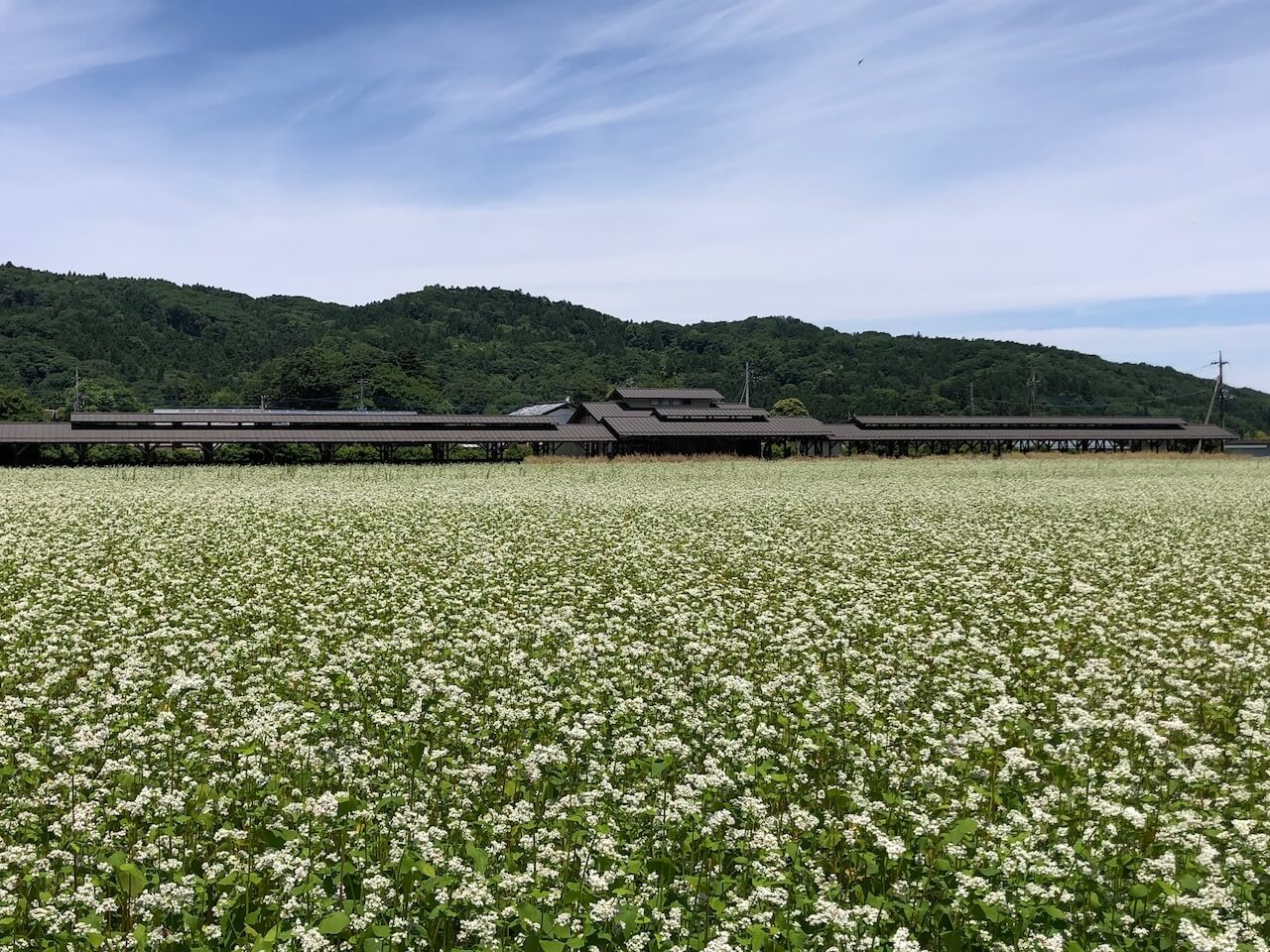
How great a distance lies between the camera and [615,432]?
6150 cm

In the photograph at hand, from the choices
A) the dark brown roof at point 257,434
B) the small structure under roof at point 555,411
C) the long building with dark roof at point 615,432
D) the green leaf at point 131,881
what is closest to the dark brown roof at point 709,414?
the long building with dark roof at point 615,432

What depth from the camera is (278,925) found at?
4.34 metres

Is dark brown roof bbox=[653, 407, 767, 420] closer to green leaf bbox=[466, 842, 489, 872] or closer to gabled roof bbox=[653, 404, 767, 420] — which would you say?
gabled roof bbox=[653, 404, 767, 420]

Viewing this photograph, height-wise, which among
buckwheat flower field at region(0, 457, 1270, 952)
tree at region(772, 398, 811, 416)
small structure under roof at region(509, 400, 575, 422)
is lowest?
buckwheat flower field at region(0, 457, 1270, 952)

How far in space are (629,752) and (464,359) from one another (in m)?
143

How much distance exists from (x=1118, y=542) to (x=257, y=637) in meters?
16.8

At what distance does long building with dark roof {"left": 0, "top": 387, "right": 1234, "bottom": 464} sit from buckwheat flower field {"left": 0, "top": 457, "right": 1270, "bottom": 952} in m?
38.7

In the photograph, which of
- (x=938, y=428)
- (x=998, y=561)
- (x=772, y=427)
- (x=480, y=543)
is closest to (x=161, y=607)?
(x=480, y=543)

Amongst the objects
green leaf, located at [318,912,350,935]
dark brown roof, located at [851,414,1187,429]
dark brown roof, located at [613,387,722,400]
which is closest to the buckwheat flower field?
green leaf, located at [318,912,350,935]

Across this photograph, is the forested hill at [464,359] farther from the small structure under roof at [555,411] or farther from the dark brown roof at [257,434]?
the dark brown roof at [257,434]

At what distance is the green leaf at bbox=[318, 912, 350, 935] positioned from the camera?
4.06m

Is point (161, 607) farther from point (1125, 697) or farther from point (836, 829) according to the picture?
point (1125, 697)

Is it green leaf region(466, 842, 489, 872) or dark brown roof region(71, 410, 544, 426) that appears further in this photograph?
dark brown roof region(71, 410, 544, 426)

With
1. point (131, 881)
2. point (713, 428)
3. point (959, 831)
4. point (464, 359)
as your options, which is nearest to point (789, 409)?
point (713, 428)
